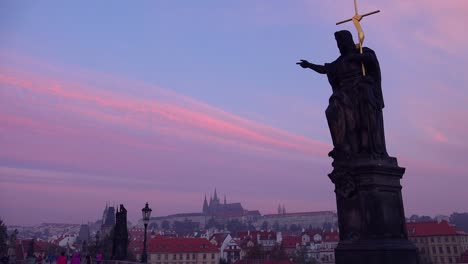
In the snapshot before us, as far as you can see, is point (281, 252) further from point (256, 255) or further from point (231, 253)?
point (231, 253)

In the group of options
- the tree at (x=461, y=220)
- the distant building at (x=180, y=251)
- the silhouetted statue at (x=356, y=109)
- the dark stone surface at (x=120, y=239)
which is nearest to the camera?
the silhouetted statue at (x=356, y=109)

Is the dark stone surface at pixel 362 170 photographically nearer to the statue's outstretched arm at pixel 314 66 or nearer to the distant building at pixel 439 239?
the statue's outstretched arm at pixel 314 66

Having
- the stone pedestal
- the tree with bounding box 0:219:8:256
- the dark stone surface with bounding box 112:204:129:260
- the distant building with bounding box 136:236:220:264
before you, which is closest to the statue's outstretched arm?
the stone pedestal

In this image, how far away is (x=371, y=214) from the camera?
253 inches

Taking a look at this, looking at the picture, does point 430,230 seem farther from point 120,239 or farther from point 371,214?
point 371,214

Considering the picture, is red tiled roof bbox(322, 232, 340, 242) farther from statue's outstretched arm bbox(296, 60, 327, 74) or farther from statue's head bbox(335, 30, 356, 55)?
statue's head bbox(335, 30, 356, 55)

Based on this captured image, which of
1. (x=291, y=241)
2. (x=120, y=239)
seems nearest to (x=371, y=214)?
(x=120, y=239)

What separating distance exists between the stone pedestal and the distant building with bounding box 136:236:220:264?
76083mm

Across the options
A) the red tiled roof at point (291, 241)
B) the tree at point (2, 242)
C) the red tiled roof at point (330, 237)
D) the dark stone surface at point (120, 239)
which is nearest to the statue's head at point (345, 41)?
the dark stone surface at point (120, 239)

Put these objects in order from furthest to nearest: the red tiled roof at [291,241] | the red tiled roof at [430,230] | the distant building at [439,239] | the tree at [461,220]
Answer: the tree at [461,220], the red tiled roof at [291,241], the red tiled roof at [430,230], the distant building at [439,239]

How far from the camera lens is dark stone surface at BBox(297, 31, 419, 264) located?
20.8ft

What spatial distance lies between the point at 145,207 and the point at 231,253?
265 ft

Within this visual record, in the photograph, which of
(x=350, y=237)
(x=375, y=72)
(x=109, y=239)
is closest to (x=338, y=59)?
(x=375, y=72)

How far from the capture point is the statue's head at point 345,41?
7.62m
